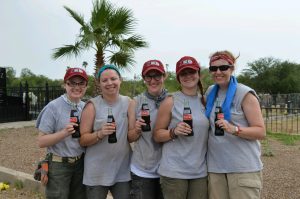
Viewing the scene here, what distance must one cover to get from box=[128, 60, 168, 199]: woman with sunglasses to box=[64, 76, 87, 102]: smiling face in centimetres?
55

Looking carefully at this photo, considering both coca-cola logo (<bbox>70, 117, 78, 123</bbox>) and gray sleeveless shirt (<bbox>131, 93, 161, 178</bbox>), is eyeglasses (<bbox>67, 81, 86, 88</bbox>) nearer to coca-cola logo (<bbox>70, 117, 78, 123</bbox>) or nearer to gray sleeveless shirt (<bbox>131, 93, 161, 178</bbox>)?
coca-cola logo (<bbox>70, 117, 78, 123</bbox>)

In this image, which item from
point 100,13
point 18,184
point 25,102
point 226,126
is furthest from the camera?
point 25,102

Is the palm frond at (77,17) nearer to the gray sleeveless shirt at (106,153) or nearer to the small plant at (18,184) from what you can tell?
the small plant at (18,184)

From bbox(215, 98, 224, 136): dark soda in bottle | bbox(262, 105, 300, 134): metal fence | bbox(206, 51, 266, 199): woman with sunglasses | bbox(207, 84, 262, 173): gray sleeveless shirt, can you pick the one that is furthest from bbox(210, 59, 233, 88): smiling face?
bbox(262, 105, 300, 134): metal fence

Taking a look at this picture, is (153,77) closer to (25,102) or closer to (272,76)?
(25,102)

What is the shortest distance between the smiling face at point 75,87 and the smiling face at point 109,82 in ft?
0.84

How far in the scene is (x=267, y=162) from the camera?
8.25m

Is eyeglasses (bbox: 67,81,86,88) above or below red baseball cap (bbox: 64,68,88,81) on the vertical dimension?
below

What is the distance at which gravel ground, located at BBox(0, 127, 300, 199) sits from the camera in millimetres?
6105

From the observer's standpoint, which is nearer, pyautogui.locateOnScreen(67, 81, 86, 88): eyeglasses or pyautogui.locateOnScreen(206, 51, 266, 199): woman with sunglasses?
pyautogui.locateOnScreen(206, 51, 266, 199): woman with sunglasses

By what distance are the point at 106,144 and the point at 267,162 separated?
5.68 metres

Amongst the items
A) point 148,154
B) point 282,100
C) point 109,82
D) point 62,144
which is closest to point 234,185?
point 148,154

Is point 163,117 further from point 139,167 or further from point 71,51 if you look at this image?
point 71,51

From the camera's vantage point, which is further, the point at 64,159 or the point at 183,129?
the point at 64,159
